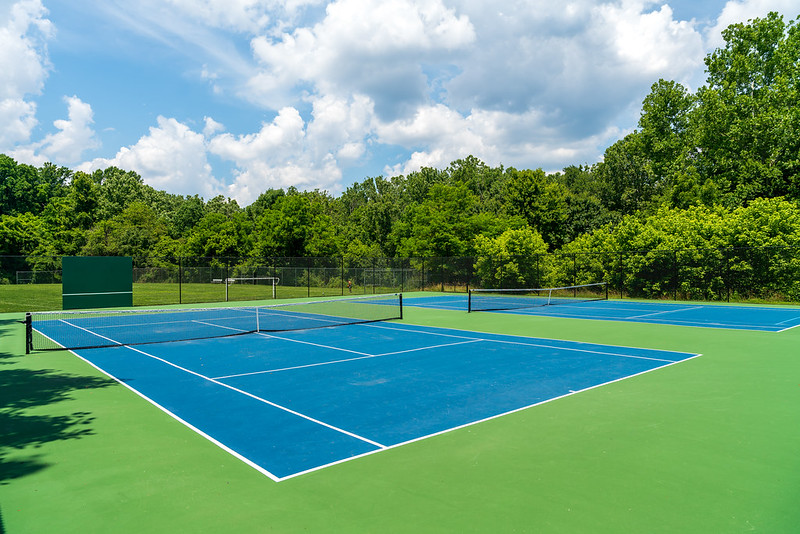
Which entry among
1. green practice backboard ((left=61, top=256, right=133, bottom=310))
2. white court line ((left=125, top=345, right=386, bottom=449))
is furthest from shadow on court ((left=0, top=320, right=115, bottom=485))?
green practice backboard ((left=61, top=256, right=133, bottom=310))

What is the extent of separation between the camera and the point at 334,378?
34.1ft

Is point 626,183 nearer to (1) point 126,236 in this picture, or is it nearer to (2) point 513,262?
(2) point 513,262

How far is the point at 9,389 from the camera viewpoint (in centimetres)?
949

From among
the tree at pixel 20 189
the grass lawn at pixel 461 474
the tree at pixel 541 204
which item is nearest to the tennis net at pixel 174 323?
the grass lawn at pixel 461 474

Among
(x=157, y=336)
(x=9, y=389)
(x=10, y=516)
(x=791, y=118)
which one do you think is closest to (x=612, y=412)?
(x=10, y=516)

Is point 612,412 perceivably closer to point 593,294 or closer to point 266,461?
point 266,461

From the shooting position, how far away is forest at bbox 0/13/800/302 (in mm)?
35812

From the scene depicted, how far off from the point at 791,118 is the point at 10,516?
52.6 meters

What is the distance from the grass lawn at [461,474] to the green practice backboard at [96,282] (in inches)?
713

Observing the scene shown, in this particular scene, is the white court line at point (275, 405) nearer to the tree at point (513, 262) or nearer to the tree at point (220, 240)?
the tree at point (513, 262)

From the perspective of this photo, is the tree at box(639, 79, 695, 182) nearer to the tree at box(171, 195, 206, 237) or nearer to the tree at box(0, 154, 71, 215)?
the tree at box(171, 195, 206, 237)

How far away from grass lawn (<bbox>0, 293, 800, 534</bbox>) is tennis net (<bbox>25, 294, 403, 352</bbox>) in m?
7.06

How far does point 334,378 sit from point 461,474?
5367 mm

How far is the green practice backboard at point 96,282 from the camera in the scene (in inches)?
976
